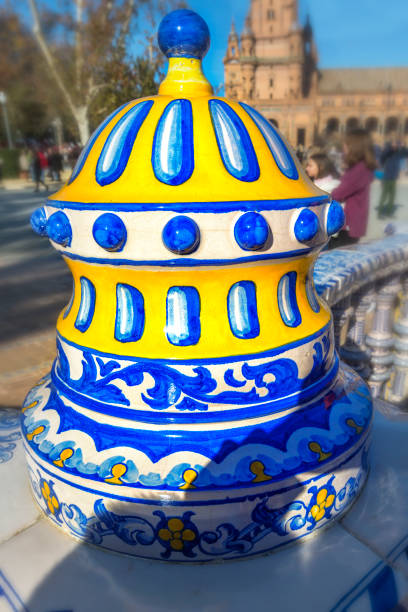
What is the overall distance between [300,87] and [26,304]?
175 ft

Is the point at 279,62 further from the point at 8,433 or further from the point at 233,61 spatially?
the point at 8,433

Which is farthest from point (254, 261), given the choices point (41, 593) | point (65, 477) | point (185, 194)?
point (41, 593)

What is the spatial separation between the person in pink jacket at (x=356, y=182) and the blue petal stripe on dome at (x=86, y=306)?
280cm

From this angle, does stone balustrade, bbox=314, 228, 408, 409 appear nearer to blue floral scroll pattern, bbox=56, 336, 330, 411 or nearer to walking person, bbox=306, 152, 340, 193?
blue floral scroll pattern, bbox=56, 336, 330, 411

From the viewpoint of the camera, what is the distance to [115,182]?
1025mm

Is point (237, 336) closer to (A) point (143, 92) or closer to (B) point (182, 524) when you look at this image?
(B) point (182, 524)

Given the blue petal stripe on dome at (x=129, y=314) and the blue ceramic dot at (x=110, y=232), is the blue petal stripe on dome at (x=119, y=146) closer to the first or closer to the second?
the blue ceramic dot at (x=110, y=232)

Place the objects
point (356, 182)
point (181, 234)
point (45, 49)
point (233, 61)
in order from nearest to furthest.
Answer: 1. point (181, 234)
2. point (356, 182)
3. point (45, 49)
4. point (233, 61)

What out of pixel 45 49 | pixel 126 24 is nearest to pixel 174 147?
pixel 45 49

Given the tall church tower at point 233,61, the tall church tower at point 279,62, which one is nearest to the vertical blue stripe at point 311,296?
the tall church tower at point 233,61

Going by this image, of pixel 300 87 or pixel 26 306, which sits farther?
pixel 300 87

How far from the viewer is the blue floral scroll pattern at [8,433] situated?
1425mm

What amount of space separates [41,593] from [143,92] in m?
15.0

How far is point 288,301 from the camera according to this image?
3.76 ft
